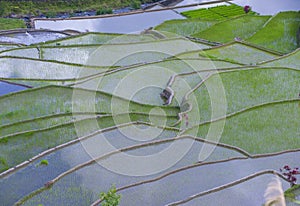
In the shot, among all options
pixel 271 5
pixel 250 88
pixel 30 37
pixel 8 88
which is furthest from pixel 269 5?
pixel 8 88

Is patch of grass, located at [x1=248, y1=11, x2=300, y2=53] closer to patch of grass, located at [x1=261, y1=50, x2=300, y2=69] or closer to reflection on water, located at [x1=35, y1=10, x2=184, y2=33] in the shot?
patch of grass, located at [x1=261, y1=50, x2=300, y2=69]

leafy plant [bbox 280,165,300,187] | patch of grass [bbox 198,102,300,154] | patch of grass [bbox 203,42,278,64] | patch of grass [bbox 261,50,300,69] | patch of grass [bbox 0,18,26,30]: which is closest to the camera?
leafy plant [bbox 280,165,300,187]

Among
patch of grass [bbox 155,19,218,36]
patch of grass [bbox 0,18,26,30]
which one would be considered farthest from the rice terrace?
patch of grass [bbox 0,18,26,30]

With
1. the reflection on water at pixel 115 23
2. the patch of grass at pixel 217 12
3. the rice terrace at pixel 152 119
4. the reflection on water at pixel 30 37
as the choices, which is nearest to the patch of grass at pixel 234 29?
the rice terrace at pixel 152 119

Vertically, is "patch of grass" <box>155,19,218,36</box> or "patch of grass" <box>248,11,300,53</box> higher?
"patch of grass" <box>155,19,218,36</box>

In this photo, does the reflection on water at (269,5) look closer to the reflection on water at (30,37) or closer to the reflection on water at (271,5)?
the reflection on water at (271,5)

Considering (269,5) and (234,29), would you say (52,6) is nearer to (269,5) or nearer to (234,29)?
(234,29)
